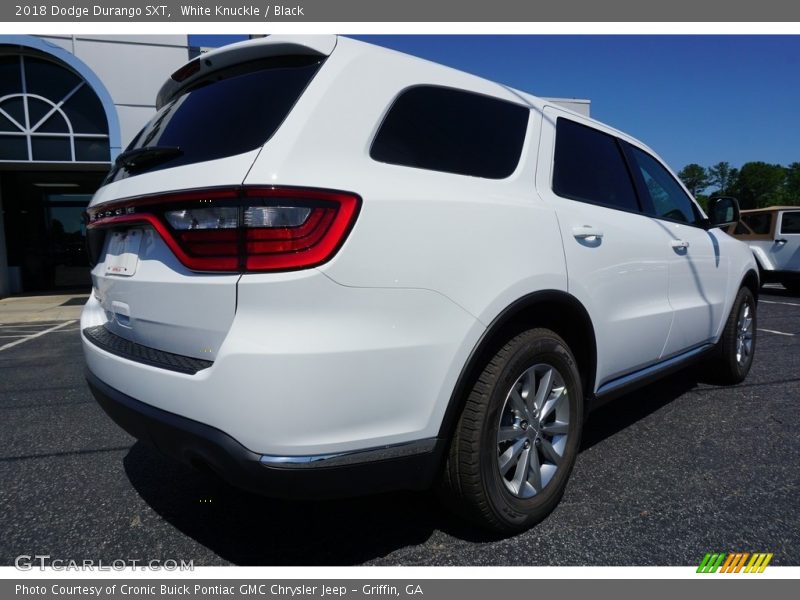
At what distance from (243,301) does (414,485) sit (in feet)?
2.65

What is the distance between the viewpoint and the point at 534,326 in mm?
2162

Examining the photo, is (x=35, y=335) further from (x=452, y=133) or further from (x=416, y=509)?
(x=452, y=133)

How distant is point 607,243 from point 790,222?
38.3 ft

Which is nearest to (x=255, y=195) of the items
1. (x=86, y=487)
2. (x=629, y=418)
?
(x=86, y=487)

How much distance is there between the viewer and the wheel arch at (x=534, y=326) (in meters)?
1.75

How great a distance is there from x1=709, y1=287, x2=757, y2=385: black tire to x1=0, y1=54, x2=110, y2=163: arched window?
11.8 meters

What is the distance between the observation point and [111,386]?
1.92 metres

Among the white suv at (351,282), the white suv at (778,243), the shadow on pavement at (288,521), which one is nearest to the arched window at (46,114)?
the white suv at (351,282)

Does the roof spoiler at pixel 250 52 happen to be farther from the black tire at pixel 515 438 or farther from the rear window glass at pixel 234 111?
the black tire at pixel 515 438

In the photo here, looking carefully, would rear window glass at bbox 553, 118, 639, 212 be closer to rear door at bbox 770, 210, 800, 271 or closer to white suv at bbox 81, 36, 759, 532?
white suv at bbox 81, 36, 759, 532

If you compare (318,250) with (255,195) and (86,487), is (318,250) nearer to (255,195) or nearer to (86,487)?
(255,195)

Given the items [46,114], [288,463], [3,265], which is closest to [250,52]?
[288,463]

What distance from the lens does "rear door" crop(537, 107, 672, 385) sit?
2.27m
